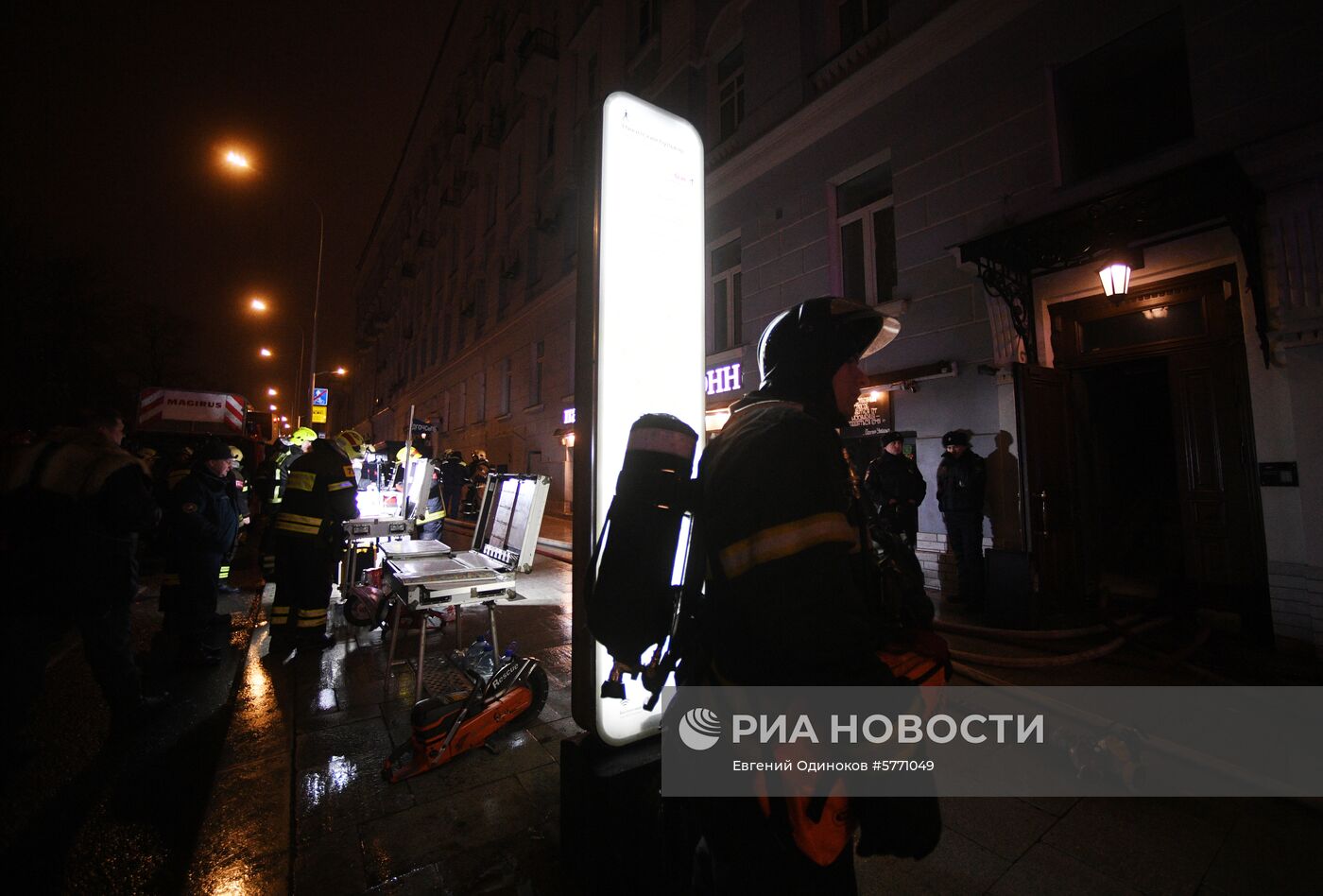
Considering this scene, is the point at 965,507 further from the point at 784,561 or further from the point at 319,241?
the point at 319,241

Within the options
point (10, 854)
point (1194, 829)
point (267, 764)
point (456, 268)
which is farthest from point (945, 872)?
point (456, 268)

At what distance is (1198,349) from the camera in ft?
19.8

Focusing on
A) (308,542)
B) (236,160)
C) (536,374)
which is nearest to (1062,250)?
(308,542)

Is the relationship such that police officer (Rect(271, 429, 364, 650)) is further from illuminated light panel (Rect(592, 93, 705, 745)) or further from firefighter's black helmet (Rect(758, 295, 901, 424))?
firefighter's black helmet (Rect(758, 295, 901, 424))

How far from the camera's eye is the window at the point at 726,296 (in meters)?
11.5

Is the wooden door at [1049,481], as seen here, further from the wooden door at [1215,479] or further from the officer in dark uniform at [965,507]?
the wooden door at [1215,479]

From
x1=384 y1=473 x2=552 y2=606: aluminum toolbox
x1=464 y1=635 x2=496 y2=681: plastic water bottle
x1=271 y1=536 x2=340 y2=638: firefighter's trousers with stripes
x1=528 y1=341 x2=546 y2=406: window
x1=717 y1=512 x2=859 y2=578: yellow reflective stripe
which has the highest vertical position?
x1=528 y1=341 x2=546 y2=406: window

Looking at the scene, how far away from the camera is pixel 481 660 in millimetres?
3873

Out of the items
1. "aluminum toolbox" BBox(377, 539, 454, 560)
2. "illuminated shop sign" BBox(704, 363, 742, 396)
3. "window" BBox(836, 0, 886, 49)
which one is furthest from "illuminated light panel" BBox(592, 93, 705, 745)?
"window" BBox(836, 0, 886, 49)

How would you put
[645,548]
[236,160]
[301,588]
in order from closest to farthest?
[645,548] < [301,588] < [236,160]

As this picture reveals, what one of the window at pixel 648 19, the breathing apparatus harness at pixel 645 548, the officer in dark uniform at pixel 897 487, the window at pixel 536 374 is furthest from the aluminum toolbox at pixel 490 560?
the window at pixel 536 374

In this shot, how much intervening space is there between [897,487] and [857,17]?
321 inches

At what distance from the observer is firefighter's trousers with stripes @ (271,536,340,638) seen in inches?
201

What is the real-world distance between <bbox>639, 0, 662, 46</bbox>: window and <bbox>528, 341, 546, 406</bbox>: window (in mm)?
9451
